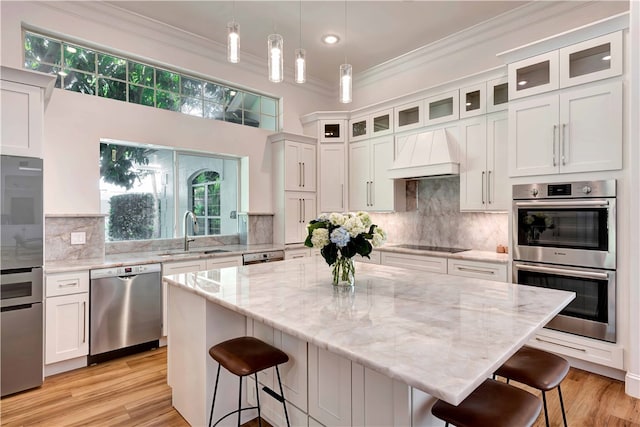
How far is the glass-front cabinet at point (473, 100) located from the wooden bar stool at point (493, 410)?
3154mm

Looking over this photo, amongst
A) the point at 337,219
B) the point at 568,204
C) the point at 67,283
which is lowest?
the point at 67,283

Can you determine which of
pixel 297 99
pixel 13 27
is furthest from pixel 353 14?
pixel 13 27

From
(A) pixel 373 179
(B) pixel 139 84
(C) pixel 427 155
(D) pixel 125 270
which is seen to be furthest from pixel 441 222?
(B) pixel 139 84

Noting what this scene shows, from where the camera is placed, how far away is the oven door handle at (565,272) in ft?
9.00

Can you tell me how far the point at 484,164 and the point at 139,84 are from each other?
396 cm

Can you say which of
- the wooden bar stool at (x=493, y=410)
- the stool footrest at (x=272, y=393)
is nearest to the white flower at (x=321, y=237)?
the stool footrest at (x=272, y=393)

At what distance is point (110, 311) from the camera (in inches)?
123

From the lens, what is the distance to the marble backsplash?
4.01 m

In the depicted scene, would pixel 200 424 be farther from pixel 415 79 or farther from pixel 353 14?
pixel 415 79

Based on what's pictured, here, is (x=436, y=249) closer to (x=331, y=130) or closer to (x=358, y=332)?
(x=331, y=130)

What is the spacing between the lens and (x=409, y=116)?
4.43 m

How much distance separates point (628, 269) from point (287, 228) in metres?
3.59

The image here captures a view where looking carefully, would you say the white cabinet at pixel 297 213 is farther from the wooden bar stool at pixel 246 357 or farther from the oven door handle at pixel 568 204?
the wooden bar stool at pixel 246 357

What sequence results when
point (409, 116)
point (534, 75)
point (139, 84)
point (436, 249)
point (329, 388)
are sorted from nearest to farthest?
point (329, 388) < point (534, 75) < point (139, 84) < point (436, 249) < point (409, 116)
